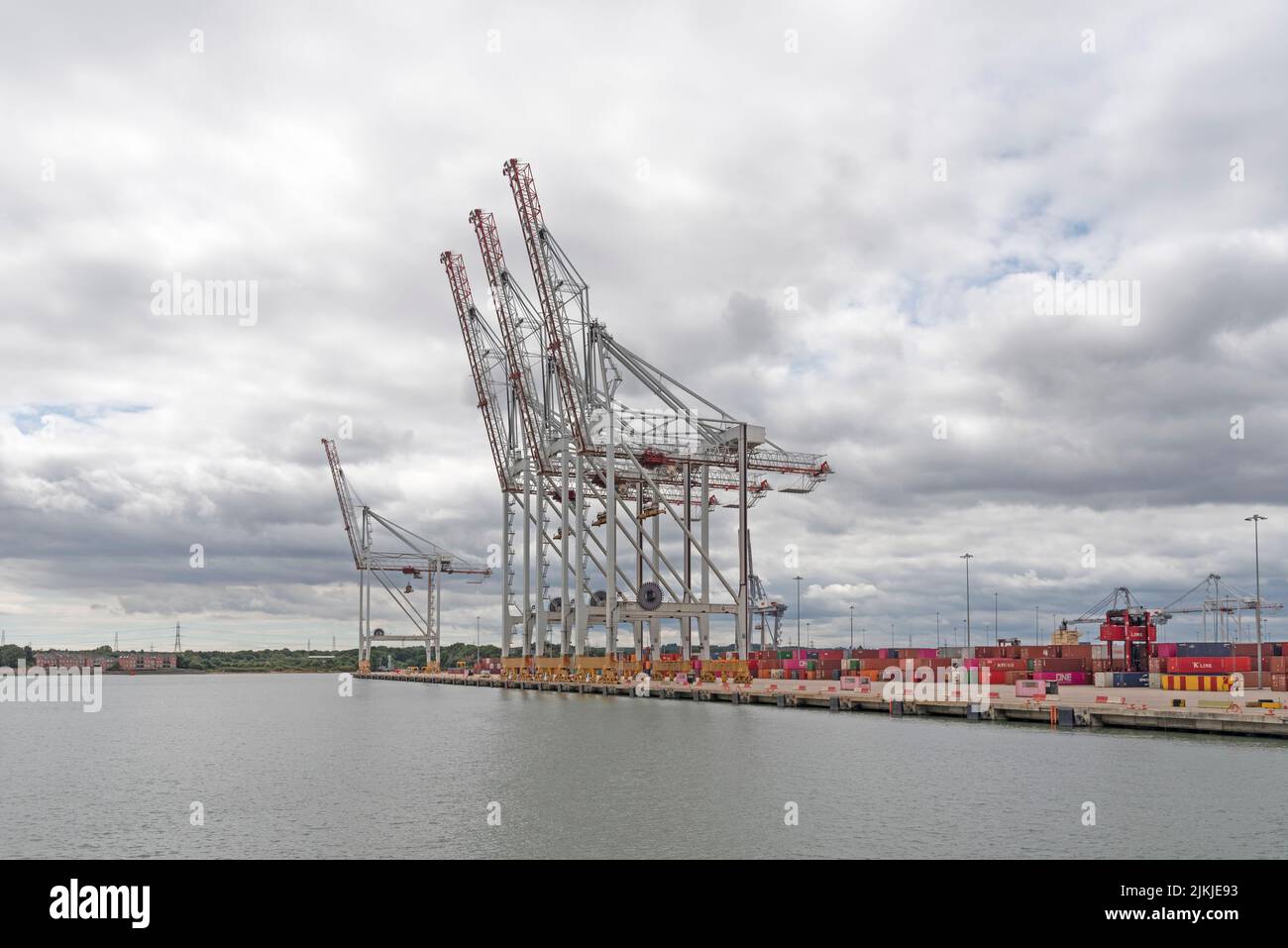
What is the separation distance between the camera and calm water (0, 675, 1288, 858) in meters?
26.5

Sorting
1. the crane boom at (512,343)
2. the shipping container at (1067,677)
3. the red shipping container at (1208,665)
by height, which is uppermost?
the crane boom at (512,343)

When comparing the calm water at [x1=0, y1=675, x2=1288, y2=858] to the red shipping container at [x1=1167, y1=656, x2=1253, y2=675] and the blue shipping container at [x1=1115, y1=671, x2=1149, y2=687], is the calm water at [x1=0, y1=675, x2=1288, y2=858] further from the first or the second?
the red shipping container at [x1=1167, y1=656, x2=1253, y2=675]

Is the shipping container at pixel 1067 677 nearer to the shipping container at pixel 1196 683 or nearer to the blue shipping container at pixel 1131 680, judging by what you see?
the blue shipping container at pixel 1131 680

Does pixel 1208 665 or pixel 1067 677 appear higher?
pixel 1208 665

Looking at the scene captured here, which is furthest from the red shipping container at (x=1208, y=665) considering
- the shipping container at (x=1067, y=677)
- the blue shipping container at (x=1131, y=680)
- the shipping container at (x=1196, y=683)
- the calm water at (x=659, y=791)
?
the calm water at (x=659, y=791)

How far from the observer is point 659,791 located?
3441 centimetres

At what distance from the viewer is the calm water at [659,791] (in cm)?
2650

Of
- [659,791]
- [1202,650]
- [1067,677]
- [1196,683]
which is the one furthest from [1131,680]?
[659,791]

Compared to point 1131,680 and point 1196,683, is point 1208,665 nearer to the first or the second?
point 1131,680
